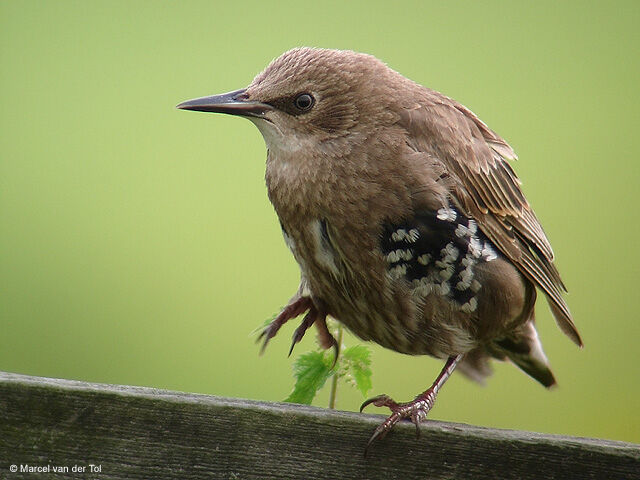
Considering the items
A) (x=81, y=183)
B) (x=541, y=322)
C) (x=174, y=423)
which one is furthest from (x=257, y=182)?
(x=174, y=423)

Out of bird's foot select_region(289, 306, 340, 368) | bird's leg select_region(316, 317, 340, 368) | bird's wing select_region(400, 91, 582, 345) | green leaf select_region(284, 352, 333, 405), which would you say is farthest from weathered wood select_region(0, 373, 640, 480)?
bird's wing select_region(400, 91, 582, 345)

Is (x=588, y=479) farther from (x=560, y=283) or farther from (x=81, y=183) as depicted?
(x=81, y=183)

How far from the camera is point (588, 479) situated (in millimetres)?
2781

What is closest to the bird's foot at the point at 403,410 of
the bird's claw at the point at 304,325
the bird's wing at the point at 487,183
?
the bird's claw at the point at 304,325

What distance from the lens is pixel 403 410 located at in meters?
3.13

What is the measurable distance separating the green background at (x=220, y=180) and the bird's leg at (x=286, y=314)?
74cm

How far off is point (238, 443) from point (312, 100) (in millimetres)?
1496

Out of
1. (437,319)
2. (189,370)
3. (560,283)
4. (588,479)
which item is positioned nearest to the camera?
(588,479)

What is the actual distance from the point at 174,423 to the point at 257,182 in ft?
11.2

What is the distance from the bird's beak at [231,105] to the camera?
3668mm

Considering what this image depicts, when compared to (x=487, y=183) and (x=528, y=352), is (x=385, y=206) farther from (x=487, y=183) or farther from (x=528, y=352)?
(x=528, y=352)

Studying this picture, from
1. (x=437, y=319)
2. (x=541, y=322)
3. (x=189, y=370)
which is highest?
(x=437, y=319)

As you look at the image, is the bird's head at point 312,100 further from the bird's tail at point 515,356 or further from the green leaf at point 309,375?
the bird's tail at point 515,356

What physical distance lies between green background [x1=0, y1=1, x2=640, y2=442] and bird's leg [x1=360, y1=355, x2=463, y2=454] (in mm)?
767
